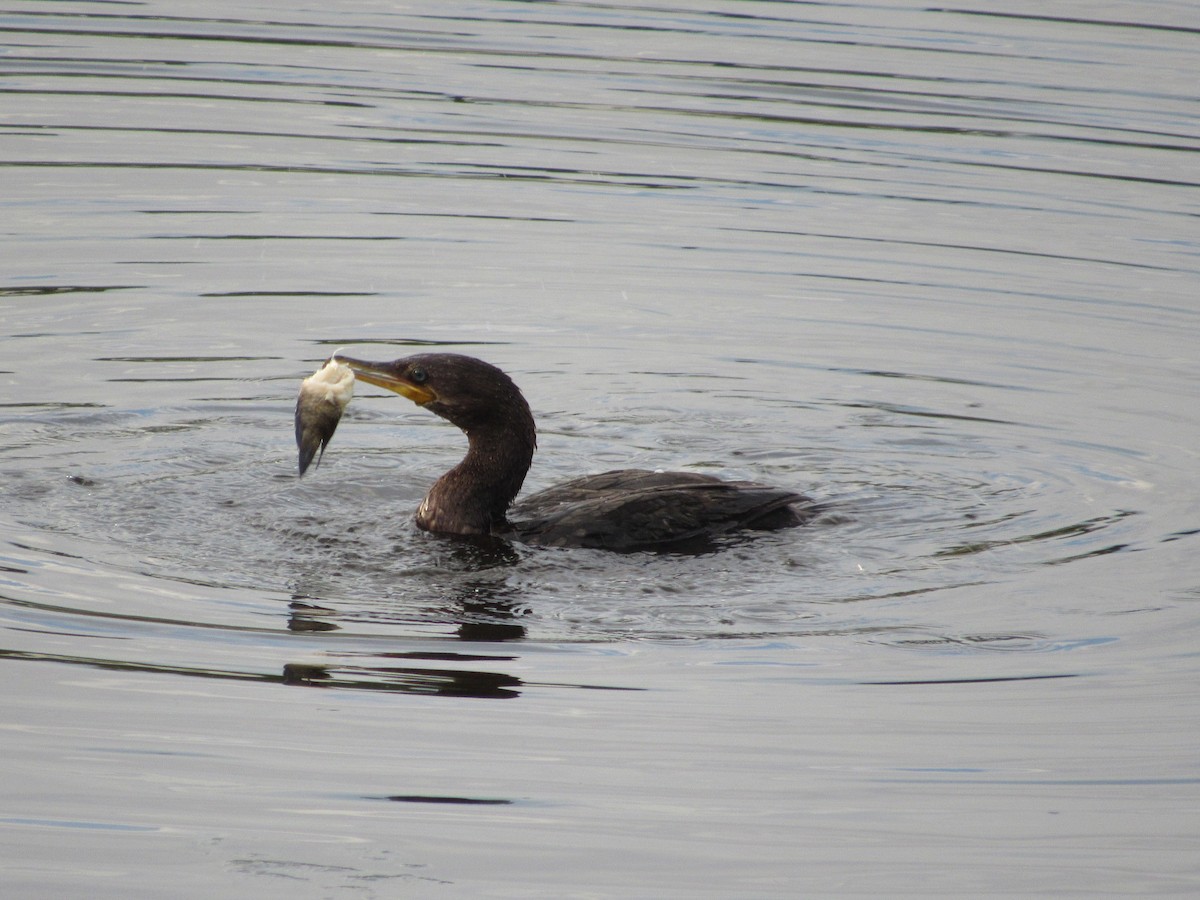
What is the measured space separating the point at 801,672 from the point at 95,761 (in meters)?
2.57

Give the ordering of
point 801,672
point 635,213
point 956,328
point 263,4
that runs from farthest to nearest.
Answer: point 263,4
point 635,213
point 956,328
point 801,672

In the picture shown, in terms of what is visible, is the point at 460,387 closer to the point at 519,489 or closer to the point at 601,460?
the point at 519,489

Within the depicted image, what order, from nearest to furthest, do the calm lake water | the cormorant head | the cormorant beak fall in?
the calm lake water → the cormorant beak → the cormorant head

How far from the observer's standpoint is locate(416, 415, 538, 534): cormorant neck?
8.47 metres

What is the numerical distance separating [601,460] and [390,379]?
178 cm

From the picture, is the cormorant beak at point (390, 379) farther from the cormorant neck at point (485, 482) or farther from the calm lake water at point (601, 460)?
the calm lake water at point (601, 460)

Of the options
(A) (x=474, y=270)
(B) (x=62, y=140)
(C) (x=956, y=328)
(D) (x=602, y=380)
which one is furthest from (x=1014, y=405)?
(B) (x=62, y=140)

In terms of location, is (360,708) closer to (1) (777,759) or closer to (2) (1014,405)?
(1) (777,759)

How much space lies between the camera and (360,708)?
6074mm

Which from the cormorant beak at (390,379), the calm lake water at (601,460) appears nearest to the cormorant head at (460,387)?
the cormorant beak at (390,379)

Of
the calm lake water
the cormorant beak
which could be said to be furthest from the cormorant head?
the calm lake water

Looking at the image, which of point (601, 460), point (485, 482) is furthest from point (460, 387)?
point (601, 460)

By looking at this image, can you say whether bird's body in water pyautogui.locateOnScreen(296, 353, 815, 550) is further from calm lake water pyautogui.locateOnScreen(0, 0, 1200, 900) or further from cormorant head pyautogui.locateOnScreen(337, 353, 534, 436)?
calm lake water pyautogui.locateOnScreen(0, 0, 1200, 900)

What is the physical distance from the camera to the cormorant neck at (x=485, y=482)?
8.47 m
